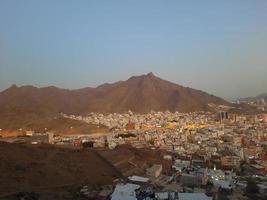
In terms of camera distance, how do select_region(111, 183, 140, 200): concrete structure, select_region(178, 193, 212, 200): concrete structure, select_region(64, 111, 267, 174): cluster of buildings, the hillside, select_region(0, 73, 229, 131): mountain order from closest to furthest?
select_region(178, 193, 212, 200): concrete structure → select_region(111, 183, 140, 200): concrete structure → the hillside → select_region(64, 111, 267, 174): cluster of buildings → select_region(0, 73, 229, 131): mountain

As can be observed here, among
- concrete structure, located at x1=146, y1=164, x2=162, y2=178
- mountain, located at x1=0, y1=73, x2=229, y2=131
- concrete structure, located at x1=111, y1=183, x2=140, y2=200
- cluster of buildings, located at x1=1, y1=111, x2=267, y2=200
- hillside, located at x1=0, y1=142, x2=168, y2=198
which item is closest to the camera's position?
concrete structure, located at x1=111, y1=183, x2=140, y2=200

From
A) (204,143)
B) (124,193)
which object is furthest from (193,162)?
(124,193)

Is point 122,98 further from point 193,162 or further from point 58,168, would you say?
point 58,168

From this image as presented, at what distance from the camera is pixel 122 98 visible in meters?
111

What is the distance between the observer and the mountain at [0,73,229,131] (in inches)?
3976

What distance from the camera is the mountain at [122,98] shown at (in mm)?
101000

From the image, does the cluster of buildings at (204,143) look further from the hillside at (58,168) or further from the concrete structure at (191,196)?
the concrete structure at (191,196)

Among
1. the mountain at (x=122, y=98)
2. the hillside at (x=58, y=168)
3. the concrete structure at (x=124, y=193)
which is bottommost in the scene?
the concrete structure at (x=124, y=193)

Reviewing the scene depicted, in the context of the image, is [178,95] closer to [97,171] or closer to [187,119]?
[187,119]

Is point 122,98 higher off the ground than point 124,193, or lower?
higher

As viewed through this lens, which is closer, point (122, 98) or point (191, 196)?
point (191, 196)

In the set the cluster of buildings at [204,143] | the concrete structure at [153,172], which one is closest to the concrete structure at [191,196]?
the concrete structure at [153,172]

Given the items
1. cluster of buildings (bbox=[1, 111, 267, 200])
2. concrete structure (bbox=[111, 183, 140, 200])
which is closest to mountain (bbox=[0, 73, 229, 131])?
cluster of buildings (bbox=[1, 111, 267, 200])

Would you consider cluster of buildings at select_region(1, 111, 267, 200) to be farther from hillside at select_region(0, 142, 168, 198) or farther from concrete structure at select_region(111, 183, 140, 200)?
hillside at select_region(0, 142, 168, 198)
